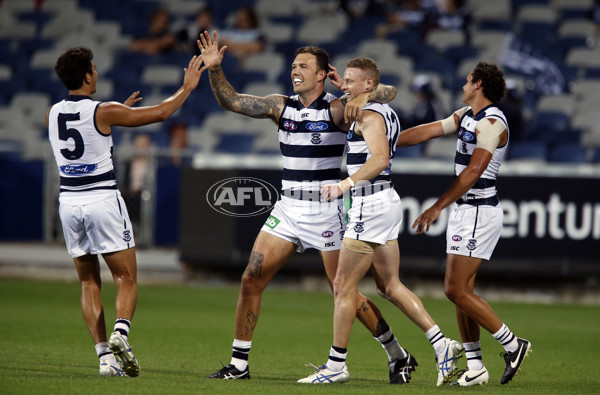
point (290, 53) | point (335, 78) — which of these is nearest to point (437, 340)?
point (335, 78)

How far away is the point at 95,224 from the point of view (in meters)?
6.60

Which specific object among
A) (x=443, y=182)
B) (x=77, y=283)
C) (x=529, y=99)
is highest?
(x=529, y=99)

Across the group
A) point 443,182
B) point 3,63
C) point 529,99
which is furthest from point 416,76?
point 3,63

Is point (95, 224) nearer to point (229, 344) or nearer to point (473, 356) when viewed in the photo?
point (229, 344)

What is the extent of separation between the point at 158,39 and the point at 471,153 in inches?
562

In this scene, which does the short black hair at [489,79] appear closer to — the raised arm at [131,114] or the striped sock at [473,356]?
the striped sock at [473,356]

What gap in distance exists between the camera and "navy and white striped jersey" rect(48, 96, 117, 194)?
6527 mm

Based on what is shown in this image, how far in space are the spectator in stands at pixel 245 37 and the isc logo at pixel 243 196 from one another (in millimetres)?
6583

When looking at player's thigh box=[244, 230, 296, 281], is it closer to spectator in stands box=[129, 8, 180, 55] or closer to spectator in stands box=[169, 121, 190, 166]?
spectator in stands box=[169, 121, 190, 166]

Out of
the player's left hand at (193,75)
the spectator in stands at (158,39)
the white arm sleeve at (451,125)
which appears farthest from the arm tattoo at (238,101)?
the spectator in stands at (158,39)

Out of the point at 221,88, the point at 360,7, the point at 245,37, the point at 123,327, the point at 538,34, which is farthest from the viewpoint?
the point at 360,7

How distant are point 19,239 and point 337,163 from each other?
1093 cm

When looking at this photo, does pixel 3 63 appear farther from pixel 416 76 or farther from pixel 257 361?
pixel 257 361

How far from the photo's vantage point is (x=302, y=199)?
693cm
